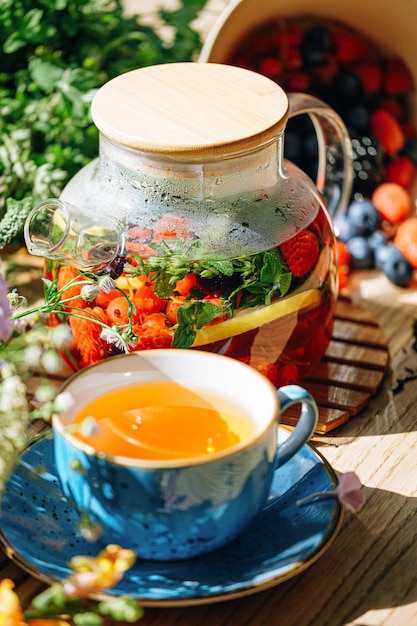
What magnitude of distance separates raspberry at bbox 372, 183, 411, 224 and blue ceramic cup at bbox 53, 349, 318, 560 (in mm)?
638

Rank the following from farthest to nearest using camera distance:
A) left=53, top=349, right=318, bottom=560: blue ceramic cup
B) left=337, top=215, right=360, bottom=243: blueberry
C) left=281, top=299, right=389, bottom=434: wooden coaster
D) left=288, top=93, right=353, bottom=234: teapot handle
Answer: left=337, top=215, right=360, bottom=243: blueberry
left=288, top=93, right=353, bottom=234: teapot handle
left=281, top=299, right=389, bottom=434: wooden coaster
left=53, top=349, right=318, bottom=560: blue ceramic cup

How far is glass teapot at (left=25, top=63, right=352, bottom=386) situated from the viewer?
78 cm

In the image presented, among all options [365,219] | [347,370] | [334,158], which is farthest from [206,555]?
[365,219]

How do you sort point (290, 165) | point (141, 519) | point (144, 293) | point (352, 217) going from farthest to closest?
point (352, 217) < point (290, 165) < point (144, 293) < point (141, 519)

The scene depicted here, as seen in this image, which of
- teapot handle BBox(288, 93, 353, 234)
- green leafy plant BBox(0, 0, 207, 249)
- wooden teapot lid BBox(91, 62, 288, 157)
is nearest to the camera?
wooden teapot lid BBox(91, 62, 288, 157)

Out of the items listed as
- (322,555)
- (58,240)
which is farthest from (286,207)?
(322,555)

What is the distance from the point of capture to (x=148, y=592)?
2.01 feet

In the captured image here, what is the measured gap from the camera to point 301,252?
2.76ft

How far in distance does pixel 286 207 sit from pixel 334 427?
214mm

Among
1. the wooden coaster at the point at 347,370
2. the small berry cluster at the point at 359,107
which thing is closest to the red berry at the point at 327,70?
the small berry cluster at the point at 359,107

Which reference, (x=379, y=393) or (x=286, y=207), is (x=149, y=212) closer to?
(x=286, y=207)

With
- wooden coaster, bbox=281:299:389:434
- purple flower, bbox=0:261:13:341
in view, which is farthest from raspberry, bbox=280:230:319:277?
purple flower, bbox=0:261:13:341

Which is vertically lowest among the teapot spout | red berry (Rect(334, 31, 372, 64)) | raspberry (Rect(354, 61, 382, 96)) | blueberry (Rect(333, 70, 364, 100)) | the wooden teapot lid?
blueberry (Rect(333, 70, 364, 100))

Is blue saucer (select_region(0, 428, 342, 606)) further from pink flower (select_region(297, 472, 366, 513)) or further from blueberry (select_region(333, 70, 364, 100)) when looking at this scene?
blueberry (select_region(333, 70, 364, 100))
